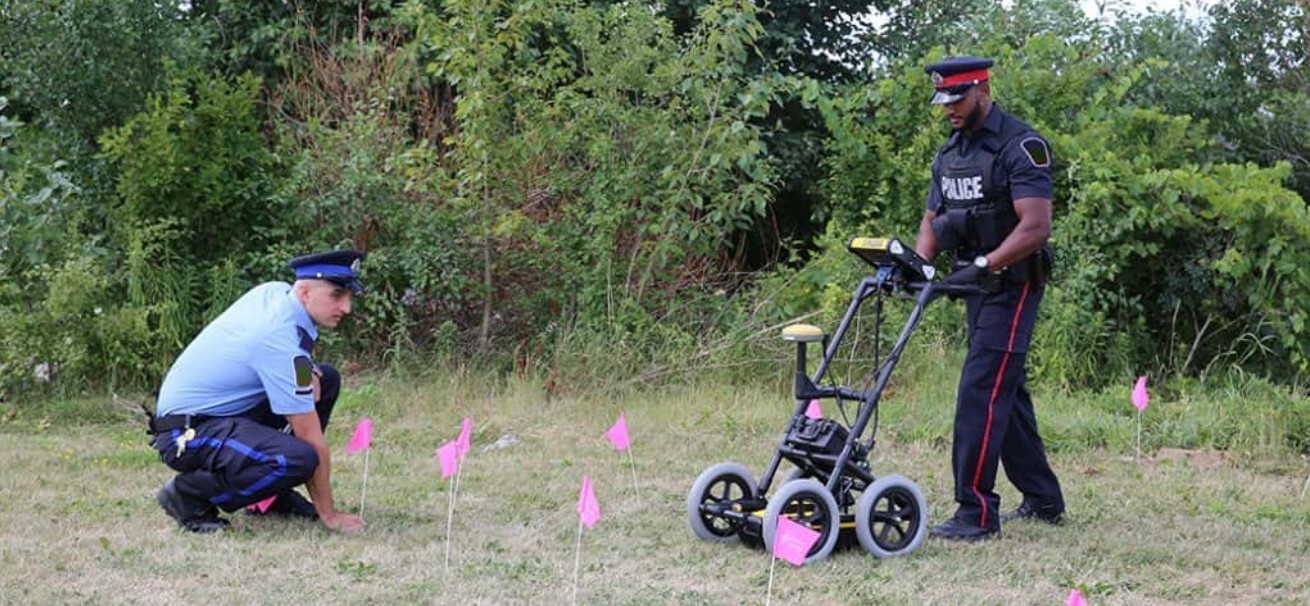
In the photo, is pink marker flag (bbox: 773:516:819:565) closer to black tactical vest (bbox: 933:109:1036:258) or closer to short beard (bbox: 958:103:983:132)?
black tactical vest (bbox: 933:109:1036:258)

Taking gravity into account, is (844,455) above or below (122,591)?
above

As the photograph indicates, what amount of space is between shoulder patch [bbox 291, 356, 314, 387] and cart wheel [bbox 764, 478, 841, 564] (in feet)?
6.21

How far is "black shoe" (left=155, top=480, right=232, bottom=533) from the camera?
20.5 ft

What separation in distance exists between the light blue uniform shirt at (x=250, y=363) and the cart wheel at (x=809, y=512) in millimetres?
1921

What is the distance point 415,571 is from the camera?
18.6ft

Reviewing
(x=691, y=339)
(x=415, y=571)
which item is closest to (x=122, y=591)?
(x=415, y=571)

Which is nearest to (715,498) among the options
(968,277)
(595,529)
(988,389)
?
(595,529)

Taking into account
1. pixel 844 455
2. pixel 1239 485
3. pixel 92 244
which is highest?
pixel 92 244

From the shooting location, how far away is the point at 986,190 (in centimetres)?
614

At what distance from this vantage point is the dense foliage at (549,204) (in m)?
9.80

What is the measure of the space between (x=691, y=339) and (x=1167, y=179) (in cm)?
323

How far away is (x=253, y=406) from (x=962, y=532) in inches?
116

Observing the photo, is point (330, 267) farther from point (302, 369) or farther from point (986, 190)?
point (986, 190)

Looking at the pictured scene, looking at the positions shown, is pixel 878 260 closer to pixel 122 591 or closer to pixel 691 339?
pixel 122 591
